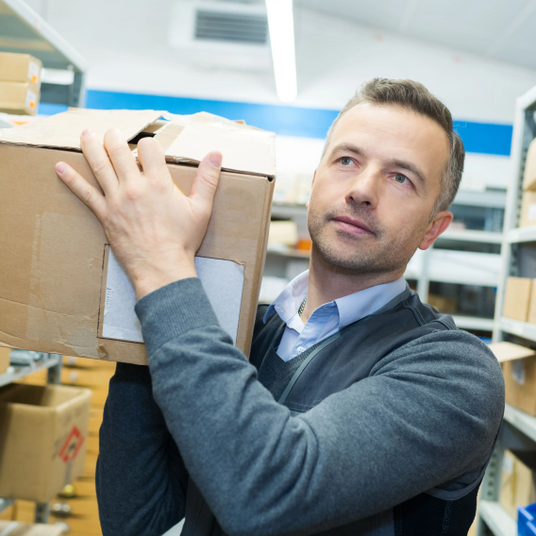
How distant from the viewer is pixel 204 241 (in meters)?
0.74

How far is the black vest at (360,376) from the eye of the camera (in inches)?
34.0

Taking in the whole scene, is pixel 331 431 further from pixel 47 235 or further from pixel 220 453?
pixel 47 235

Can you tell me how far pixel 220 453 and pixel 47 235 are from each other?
0.40 meters

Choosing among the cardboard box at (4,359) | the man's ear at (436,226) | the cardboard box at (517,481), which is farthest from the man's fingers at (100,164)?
the cardboard box at (517,481)

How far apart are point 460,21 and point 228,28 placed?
6.98 feet

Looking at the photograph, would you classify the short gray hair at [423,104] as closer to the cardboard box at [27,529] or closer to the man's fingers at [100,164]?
the man's fingers at [100,164]

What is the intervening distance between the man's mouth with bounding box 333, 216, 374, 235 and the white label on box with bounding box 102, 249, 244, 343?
1.14 feet

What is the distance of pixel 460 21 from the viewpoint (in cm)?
455

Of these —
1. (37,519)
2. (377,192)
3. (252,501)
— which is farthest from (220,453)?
(37,519)

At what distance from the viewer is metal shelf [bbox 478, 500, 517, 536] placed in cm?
195

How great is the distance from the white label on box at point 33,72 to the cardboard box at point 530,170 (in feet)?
6.35

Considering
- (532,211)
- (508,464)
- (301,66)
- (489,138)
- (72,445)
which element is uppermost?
(301,66)

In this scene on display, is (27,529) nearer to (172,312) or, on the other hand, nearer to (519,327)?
(172,312)

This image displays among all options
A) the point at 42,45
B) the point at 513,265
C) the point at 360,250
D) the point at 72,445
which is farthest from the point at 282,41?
the point at 360,250
